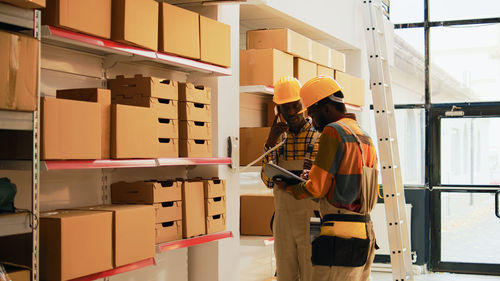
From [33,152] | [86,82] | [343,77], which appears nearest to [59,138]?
[33,152]

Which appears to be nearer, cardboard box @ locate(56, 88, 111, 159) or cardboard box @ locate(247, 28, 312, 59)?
cardboard box @ locate(56, 88, 111, 159)

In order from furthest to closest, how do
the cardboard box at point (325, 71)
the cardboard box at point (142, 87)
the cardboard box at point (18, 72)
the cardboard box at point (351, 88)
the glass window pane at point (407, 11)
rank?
the glass window pane at point (407, 11), the cardboard box at point (351, 88), the cardboard box at point (325, 71), the cardboard box at point (142, 87), the cardboard box at point (18, 72)

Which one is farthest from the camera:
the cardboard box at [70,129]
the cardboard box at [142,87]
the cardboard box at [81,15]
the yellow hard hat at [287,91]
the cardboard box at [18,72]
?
the yellow hard hat at [287,91]

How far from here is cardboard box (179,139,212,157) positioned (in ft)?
13.7

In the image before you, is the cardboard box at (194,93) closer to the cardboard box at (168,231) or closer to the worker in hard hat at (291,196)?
the worker in hard hat at (291,196)

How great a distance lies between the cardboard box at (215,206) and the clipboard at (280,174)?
0.92 metres

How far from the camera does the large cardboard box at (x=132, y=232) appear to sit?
344 centimetres

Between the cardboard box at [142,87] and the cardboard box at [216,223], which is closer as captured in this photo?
the cardboard box at [142,87]

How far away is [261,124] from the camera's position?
20.6 feet

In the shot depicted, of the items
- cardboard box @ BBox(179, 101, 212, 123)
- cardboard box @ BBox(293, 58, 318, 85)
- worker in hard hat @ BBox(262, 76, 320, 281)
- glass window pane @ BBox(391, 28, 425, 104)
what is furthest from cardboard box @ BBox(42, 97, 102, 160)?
glass window pane @ BBox(391, 28, 425, 104)

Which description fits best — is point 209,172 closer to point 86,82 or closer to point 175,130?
point 175,130

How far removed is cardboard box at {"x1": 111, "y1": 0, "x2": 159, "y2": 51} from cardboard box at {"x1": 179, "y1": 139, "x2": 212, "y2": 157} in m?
0.73

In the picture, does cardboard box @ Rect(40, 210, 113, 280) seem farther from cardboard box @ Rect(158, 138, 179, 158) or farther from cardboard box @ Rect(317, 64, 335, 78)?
cardboard box @ Rect(317, 64, 335, 78)

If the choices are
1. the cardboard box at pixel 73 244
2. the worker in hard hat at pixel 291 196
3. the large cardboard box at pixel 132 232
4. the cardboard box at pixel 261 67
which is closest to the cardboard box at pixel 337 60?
the cardboard box at pixel 261 67
